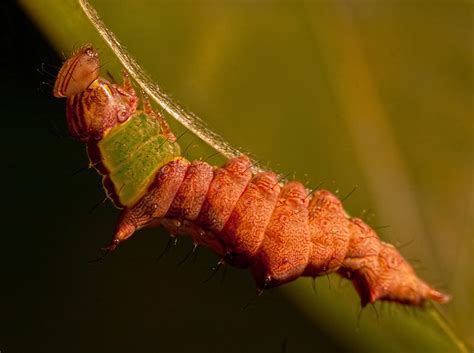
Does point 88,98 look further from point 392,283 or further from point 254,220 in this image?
point 392,283

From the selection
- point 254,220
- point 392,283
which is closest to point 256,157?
point 254,220

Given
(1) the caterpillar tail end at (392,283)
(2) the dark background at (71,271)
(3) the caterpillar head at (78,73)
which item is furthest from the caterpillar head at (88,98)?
(1) the caterpillar tail end at (392,283)

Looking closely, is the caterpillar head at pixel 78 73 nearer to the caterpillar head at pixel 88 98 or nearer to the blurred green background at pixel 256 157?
the caterpillar head at pixel 88 98

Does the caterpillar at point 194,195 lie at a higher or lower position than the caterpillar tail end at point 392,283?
higher

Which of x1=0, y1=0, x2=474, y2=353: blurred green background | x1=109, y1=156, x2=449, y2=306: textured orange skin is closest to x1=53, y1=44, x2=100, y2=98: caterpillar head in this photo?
x1=0, y1=0, x2=474, y2=353: blurred green background

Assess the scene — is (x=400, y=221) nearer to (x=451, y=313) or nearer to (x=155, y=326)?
(x=451, y=313)

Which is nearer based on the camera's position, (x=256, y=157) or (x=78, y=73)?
(x=78, y=73)

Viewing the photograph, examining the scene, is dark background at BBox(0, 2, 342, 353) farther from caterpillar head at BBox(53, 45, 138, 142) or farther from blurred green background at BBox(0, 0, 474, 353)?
caterpillar head at BBox(53, 45, 138, 142)
